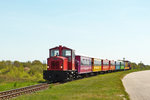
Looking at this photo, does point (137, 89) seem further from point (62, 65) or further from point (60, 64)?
point (60, 64)

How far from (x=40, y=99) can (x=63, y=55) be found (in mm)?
12330

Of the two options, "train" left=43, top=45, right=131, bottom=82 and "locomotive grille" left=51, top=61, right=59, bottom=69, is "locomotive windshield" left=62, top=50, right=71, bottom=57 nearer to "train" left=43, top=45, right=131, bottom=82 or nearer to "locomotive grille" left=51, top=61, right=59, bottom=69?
"train" left=43, top=45, right=131, bottom=82

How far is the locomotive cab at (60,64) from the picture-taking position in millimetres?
22255

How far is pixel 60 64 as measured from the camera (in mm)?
22359

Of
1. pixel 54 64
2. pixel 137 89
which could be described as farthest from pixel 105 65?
pixel 137 89

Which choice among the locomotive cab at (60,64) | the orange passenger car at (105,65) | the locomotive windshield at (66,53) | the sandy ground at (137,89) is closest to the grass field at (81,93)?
the sandy ground at (137,89)

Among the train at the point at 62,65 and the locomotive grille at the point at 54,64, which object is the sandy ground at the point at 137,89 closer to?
the train at the point at 62,65

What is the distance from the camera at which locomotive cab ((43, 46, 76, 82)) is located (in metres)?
22.3

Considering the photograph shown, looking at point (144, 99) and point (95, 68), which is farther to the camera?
point (95, 68)

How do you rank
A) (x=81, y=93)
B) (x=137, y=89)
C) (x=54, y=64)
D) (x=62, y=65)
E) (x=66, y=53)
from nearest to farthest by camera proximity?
1. (x=81, y=93)
2. (x=137, y=89)
3. (x=62, y=65)
4. (x=54, y=64)
5. (x=66, y=53)

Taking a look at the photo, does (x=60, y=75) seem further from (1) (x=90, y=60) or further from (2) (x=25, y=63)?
(2) (x=25, y=63)

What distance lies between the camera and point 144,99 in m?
12.6

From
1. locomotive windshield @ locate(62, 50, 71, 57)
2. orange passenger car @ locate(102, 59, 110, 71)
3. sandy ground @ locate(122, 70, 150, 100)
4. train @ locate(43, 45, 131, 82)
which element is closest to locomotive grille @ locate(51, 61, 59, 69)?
train @ locate(43, 45, 131, 82)

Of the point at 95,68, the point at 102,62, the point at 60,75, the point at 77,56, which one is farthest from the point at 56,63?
the point at 102,62
